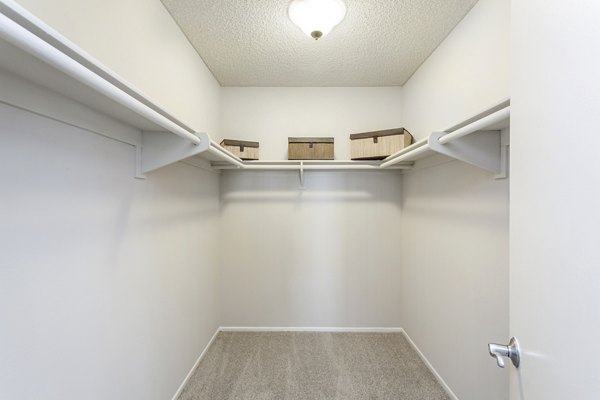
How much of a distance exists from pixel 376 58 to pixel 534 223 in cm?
186

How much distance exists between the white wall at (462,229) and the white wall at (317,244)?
0.30 metres

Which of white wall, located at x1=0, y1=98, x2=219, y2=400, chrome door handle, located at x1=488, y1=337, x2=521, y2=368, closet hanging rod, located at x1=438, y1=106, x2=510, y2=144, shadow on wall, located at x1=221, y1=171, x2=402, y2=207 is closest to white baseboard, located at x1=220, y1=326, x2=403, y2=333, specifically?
white wall, located at x1=0, y1=98, x2=219, y2=400

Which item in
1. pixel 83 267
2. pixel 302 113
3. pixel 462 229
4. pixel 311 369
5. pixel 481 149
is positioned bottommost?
pixel 311 369

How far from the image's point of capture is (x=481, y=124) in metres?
1.03

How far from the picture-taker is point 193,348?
6.37 feet

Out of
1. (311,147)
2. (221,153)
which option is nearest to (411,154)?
(311,147)

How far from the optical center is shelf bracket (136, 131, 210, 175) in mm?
1293

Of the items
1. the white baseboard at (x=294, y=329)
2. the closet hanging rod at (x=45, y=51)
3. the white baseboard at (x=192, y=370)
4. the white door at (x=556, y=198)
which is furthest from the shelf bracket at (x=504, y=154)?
the white baseboard at (x=192, y=370)

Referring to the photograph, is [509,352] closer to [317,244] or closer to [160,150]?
[160,150]

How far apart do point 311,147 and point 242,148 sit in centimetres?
60

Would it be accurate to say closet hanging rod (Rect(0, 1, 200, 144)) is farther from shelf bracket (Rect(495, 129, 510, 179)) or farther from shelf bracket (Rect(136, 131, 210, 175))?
shelf bracket (Rect(495, 129, 510, 179))

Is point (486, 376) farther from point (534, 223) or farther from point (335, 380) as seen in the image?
point (534, 223)

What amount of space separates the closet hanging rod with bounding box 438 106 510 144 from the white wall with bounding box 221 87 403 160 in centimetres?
133

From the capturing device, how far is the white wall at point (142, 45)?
0.91 m
